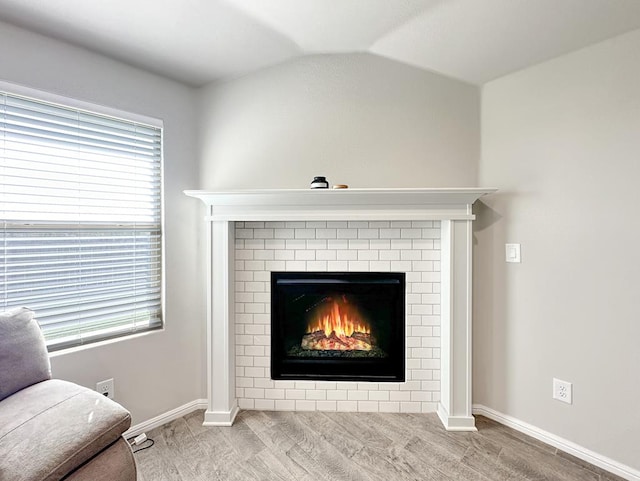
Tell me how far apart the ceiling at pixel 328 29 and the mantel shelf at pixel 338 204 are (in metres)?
0.88

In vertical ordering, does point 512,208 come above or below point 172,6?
below

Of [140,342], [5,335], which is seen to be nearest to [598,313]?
[140,342]

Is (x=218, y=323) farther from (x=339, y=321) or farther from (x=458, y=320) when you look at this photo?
(x=458, y=320)

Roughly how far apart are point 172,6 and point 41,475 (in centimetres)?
206

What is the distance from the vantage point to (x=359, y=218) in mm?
1944

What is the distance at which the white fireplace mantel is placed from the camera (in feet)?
6.25

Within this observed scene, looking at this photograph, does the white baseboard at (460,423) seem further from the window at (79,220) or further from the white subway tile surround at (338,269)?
the window at (79,220)

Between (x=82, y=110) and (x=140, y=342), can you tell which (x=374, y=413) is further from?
(x=82, y=110)

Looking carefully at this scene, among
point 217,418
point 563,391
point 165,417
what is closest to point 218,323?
point 217,418

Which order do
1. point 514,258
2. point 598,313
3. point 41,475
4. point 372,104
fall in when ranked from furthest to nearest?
point 372,104 < point 514,258 < point 598,313 < point 41,475

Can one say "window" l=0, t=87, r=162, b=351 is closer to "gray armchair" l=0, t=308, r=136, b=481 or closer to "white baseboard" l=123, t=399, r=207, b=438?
"gray armchair" l=0, t=308, r=136, b=481

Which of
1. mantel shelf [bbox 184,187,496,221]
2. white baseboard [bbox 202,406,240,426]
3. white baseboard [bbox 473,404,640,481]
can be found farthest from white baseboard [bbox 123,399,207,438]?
white baseboard [bbox 473,404,640,481]

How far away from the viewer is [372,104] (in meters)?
2.12

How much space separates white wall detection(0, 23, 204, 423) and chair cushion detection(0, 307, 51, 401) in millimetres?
373
